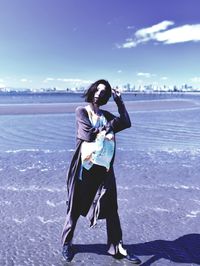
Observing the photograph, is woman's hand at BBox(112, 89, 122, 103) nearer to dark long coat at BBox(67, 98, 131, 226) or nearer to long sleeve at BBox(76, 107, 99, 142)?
dark long coat at BBox(67, 98, 131, 226)

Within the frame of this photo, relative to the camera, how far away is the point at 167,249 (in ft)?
13.7

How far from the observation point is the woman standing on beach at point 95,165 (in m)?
3.60

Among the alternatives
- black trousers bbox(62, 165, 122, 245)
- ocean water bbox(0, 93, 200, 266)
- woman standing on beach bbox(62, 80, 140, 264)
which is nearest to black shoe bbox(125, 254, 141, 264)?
woman standing on beach bbox(62, 80, 140, 264)

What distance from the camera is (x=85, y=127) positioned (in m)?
3.59

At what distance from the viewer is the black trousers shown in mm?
3717

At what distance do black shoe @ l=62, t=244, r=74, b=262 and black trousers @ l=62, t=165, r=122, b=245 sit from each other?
0.20 feet

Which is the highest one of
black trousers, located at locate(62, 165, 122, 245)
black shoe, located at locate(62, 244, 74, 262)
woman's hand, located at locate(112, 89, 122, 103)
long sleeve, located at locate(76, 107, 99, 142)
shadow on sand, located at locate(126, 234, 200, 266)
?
woman's hand, located at locate(112, 89, 122, 103)

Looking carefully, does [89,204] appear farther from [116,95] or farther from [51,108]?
[51,108]

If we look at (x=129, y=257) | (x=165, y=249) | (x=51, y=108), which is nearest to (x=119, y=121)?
(x=129, y=257)

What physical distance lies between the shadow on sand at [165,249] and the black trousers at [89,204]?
0.35m

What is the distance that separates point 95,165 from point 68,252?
1.14m

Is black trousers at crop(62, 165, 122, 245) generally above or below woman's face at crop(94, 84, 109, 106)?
below

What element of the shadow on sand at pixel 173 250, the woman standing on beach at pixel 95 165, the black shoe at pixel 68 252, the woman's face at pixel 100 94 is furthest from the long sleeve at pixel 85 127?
the shadow on sand at pixel 173 250

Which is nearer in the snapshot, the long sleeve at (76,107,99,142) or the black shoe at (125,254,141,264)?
the long sleeve at (76,107,99,142)
